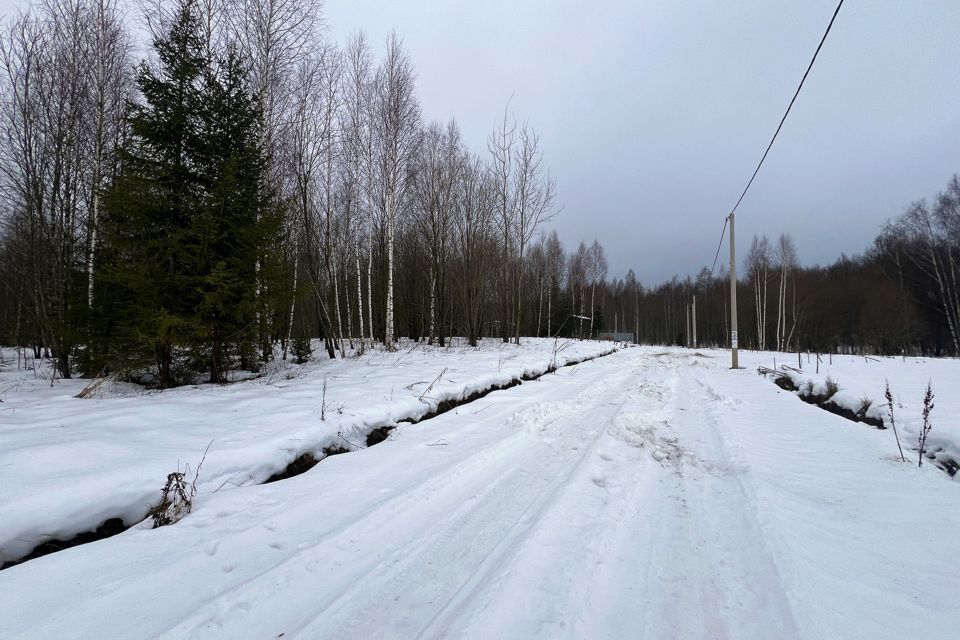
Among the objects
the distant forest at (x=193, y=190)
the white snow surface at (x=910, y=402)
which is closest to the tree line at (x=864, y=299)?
the white snow surface at (x=910, y=402)

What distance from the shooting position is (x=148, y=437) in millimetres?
3729

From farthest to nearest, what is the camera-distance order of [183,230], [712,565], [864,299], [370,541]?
[864,299], [183,230], [370,541], [712,565]

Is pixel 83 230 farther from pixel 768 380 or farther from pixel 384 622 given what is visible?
pixel 768 380

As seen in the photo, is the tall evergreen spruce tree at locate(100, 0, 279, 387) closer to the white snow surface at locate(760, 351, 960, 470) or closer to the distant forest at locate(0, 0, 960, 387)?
the distant forest at locate(0, 0, 960, 387)

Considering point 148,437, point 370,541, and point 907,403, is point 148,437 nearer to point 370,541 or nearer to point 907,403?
point 370,541

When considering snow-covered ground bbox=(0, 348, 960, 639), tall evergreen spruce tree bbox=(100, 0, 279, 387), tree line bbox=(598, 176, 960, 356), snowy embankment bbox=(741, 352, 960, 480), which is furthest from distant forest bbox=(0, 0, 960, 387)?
tree line bbox=(598, 176, 960, 356)

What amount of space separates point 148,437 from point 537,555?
4.01 metres

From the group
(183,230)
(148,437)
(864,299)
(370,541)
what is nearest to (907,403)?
(370,541)

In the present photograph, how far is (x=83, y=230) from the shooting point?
1220 centimetres

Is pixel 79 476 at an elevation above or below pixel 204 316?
below

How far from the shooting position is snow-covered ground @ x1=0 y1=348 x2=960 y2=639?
5.79 feet

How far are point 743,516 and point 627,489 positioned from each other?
0.85 meters

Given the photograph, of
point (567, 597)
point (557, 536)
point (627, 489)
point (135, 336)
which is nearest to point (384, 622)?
point (567, 597)

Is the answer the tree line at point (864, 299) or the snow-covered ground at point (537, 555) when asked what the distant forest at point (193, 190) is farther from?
the tree line at point (864, 299)
